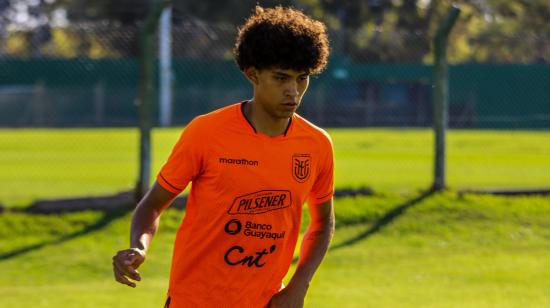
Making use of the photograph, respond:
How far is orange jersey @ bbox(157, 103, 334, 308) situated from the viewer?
3.85 m

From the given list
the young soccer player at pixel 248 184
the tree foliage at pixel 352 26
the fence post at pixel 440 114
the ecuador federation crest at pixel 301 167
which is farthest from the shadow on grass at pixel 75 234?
the ecuador federation crest at pixel 301 167

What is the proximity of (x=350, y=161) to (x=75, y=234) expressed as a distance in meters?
11.4

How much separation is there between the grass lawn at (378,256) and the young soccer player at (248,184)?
10.7 ft

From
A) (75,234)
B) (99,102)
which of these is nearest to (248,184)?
(75,234)

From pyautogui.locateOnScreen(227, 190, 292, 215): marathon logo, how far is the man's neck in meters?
0.23

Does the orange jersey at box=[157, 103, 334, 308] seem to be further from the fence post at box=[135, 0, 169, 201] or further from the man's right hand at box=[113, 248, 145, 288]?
the fence post at box=[135, 0, 169, 201]

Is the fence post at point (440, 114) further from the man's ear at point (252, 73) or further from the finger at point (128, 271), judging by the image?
the finger at point (128, 271)

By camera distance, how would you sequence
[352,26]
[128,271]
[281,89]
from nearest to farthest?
1. [128,271]
2. [281,89]
3. [352,26]

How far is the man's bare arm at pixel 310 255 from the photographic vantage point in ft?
12.9

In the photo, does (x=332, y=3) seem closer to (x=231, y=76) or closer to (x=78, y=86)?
(x=231, y=76)

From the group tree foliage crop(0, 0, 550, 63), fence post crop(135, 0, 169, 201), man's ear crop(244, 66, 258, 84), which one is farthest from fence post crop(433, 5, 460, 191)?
man's ear crop(244, 66, 258, 84)

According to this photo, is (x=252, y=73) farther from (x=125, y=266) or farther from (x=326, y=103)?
(x=326, y=103)

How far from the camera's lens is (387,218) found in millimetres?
10430

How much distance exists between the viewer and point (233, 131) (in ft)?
12.8
